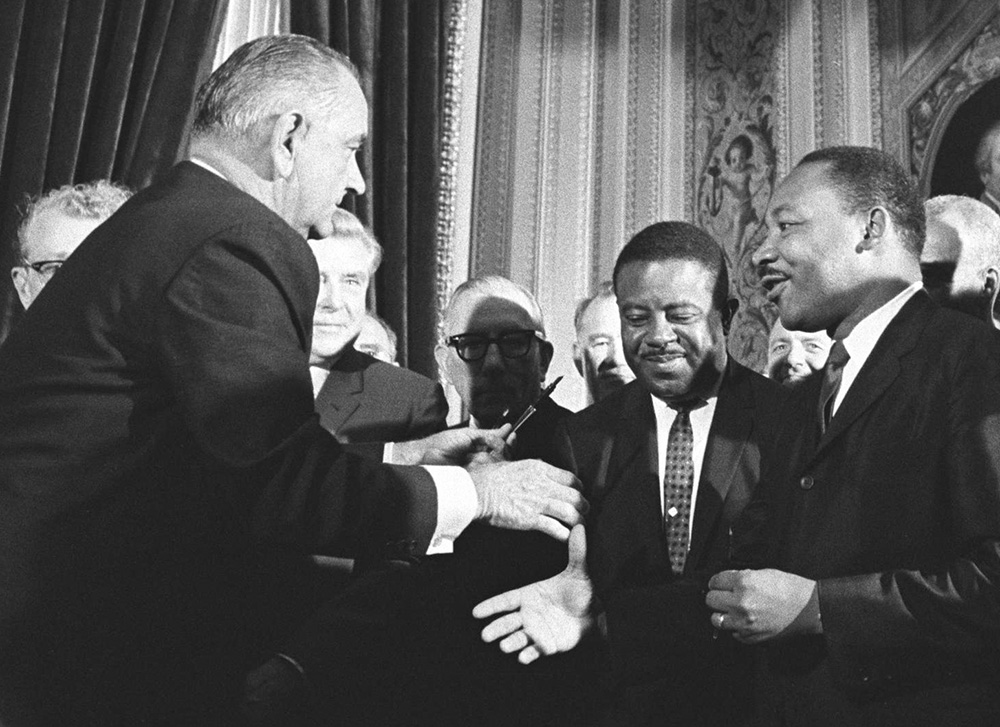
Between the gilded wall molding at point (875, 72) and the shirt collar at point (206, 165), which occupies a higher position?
the gilded wall molding at point (875, 72)

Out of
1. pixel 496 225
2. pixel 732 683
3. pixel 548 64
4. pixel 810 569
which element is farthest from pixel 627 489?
pixel 548 64

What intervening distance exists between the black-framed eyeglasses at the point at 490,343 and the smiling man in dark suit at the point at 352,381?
0.49ft

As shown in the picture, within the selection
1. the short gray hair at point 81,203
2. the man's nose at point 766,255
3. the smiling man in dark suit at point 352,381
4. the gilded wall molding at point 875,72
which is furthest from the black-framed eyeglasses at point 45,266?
the gilded wall molding at point 875,72

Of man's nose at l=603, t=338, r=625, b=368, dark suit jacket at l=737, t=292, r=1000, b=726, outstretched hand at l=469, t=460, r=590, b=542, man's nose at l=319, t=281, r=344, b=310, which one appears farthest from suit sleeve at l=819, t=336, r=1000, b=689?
man's nose at l=603, t=338, r=625, b=368

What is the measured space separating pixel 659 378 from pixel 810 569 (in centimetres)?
83

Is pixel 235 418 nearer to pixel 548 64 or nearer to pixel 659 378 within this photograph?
pixel 659 378

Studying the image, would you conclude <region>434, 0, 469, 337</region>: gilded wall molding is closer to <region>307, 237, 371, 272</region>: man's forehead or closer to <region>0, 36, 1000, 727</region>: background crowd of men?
<region>307, 237, 371, 272</region>: man's forehead

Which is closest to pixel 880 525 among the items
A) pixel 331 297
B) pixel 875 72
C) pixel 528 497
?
pixel 528 497

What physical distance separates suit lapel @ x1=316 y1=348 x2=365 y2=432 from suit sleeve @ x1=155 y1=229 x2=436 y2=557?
1251 millimetres

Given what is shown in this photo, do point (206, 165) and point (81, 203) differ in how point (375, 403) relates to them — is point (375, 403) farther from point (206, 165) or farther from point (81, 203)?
point (206, 165)

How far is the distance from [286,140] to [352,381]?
1177mm

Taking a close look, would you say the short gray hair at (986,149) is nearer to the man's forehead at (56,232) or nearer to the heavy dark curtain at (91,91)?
the heavy dark curtain at (91,91)

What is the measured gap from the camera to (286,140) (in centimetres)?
212

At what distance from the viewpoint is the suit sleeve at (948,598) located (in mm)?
1748
